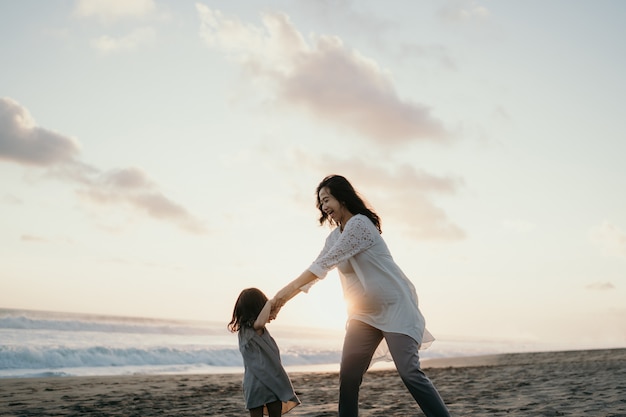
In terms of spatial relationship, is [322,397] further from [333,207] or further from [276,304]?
[333,207]

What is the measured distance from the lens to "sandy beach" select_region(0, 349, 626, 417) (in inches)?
232

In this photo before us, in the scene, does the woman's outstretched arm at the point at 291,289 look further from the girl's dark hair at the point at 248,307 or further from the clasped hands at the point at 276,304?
the girl's dark hair at the point at 248,307

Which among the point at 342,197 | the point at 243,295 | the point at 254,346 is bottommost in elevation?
the point at 254,346

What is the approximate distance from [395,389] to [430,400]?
5590 millimetres

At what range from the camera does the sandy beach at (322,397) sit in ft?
19.3

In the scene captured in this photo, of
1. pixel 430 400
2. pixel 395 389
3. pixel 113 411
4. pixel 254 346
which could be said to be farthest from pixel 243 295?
pixel 395 389

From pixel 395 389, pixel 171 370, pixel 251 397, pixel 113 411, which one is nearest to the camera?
pixel 251 397

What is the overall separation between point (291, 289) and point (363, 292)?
433 millimetres

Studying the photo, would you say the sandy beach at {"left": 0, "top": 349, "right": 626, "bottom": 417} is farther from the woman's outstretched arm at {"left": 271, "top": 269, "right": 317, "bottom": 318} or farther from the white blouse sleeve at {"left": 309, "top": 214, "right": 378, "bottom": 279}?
the white blouse sleeve at {"left": 309, "top": 214, "right": 378, "bottom": 279}

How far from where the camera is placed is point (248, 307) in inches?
164

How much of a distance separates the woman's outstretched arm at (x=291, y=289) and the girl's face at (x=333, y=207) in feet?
1.61

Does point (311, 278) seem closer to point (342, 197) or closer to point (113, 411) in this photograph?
point (342, 197)

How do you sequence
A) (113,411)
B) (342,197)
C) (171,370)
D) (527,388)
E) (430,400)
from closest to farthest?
(430,400) → (342,197) → (113,411) → (527,388) → (171,370)

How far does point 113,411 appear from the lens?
6438 millimetres
